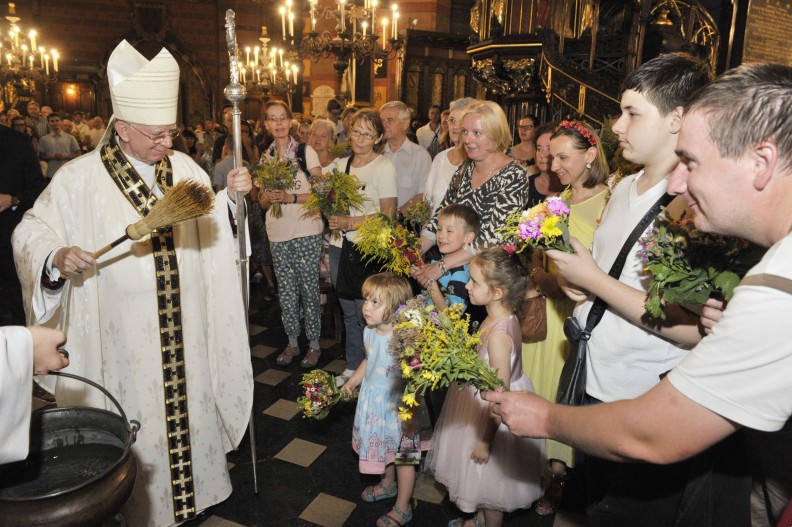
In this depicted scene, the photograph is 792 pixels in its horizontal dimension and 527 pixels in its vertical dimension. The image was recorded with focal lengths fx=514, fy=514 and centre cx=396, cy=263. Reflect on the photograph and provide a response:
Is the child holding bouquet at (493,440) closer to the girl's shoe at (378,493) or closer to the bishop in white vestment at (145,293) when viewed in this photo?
the girl's shoe at (378,493)

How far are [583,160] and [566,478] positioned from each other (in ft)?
6.64

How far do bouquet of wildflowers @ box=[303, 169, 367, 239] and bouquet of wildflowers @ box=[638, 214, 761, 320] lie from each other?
2.82 m

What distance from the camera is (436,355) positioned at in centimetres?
179

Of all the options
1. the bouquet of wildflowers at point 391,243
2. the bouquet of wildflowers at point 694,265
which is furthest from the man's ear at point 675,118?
the bouquet of wildflowers at point 391,243

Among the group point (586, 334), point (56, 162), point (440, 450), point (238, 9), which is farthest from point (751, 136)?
point (238, 9)

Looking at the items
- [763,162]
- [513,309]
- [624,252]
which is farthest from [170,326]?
[763,162]

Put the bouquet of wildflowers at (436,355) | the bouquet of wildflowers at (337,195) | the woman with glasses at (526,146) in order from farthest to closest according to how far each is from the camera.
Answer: the woman with glasses at (526,146) → the bouquet of wildflowers at (337,195) → the bouquet of wildflowers at (436,355)

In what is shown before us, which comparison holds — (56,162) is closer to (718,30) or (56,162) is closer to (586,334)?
(586,334)

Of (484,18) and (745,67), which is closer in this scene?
(745,67)

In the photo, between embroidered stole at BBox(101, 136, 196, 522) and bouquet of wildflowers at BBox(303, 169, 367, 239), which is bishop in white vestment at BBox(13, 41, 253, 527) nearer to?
embroidered stole at BBox(101, 136, 196, 522)

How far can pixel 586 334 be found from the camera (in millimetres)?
2152

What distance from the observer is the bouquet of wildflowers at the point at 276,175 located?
455 centimetres

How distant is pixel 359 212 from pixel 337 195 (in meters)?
0.25

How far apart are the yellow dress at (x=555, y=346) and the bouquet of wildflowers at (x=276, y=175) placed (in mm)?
2500
